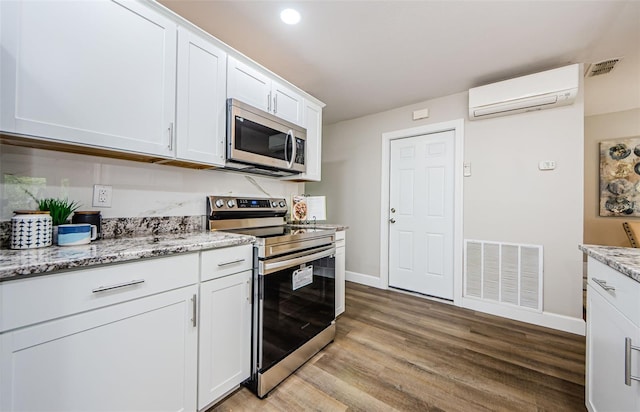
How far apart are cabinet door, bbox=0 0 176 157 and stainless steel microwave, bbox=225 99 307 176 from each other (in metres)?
0.40

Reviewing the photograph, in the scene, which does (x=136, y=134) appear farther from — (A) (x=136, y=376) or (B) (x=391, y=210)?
(B) (x=391, y=210)

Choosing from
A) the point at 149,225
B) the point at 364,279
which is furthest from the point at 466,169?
the point at 149,225

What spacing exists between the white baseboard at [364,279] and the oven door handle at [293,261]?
1707 millimetres

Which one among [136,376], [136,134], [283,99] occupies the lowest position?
[136,376]

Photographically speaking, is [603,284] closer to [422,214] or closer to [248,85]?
[422,214]

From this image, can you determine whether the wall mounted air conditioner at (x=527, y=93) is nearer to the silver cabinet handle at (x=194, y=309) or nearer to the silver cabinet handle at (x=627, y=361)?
the silver cabinet handle at (x=627, y=361)

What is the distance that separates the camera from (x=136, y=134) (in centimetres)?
134

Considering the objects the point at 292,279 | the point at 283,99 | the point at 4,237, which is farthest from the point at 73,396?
the point at 283,99

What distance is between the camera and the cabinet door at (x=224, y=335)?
4.25 feet

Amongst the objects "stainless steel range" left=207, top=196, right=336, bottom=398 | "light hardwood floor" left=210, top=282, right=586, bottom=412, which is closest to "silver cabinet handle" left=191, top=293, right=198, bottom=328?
"stainless steel range" left=207, top=196, right=336, bottom=398

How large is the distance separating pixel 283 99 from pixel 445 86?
185 centimetres

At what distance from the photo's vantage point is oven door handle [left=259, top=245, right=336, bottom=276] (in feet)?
4.93

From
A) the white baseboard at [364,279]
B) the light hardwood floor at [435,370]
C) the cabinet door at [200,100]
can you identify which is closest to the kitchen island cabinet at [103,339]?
the light hardwood floor at [435,370]

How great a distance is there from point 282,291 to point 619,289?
1604 mm
